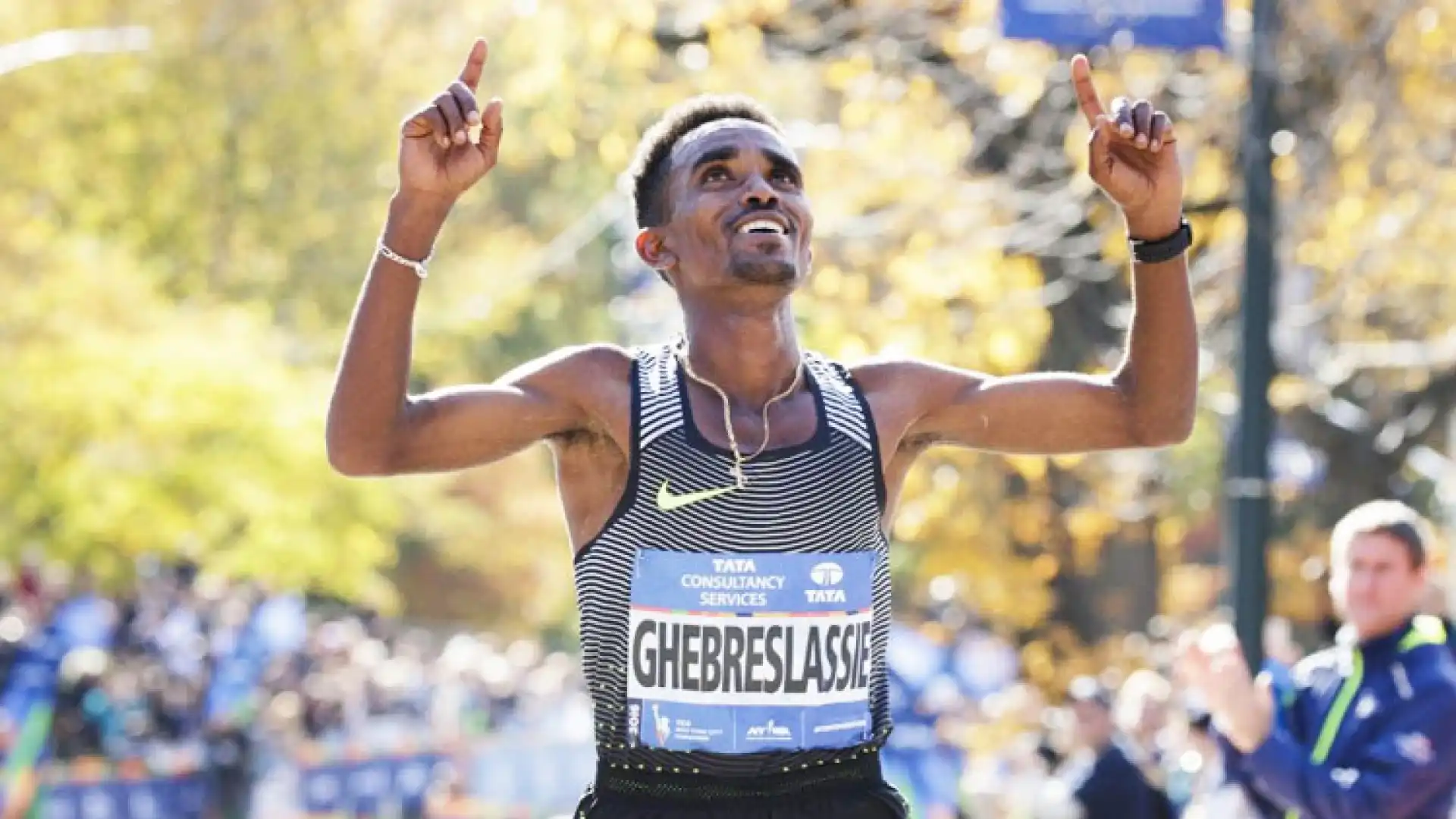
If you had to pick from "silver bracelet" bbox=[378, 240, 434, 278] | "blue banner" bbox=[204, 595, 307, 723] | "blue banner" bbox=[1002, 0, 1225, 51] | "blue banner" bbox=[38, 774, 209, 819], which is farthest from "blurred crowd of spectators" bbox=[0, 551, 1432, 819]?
"silver bracelet" bbox=[378, 240, 434, 278]

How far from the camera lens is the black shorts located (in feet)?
12.8

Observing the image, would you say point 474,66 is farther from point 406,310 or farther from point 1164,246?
point 1164,246

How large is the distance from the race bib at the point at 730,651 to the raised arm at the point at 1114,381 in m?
0.42

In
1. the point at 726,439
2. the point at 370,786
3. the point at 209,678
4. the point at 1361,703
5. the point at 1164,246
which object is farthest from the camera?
the point at 209,678

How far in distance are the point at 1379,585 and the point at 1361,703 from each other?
30cm

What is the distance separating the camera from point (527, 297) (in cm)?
3253

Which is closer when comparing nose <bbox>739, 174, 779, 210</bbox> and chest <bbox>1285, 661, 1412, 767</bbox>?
nose <bbox>739, 174, 779, 210</bbox>

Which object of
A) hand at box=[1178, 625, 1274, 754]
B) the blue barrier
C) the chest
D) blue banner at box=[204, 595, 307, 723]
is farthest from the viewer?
blue banner at box=[204, 595, 307, 723]

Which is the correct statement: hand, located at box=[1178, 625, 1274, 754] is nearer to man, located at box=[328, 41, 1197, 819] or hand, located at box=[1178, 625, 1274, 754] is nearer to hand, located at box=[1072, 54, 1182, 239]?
man, located at box=[328, 41, 1197, 819]

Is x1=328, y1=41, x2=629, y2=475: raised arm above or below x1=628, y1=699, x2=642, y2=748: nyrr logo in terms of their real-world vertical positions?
above

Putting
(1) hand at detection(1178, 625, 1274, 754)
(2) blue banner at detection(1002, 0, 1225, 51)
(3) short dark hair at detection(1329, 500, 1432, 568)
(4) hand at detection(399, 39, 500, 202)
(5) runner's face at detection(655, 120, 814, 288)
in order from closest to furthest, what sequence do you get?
(4) hand at detection(399, 39, 500, 202) → (5) runner's face at detection(655, 120, 814, 288) → (1) hand at detection(1178, 625, 1274, 754) → (3) short dark hair at detection(1329, 500, 1432, 568) → (2) blue banner at detection(1002, 0, 1225, 51)

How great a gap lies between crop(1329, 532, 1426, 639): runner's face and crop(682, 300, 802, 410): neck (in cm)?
241

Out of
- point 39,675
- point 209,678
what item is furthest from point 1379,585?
point 209,678

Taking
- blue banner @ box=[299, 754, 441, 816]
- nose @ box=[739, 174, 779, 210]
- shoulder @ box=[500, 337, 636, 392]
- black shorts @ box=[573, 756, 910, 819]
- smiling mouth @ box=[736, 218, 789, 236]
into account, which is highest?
nose @ box=[739, 174, 779, 210]
